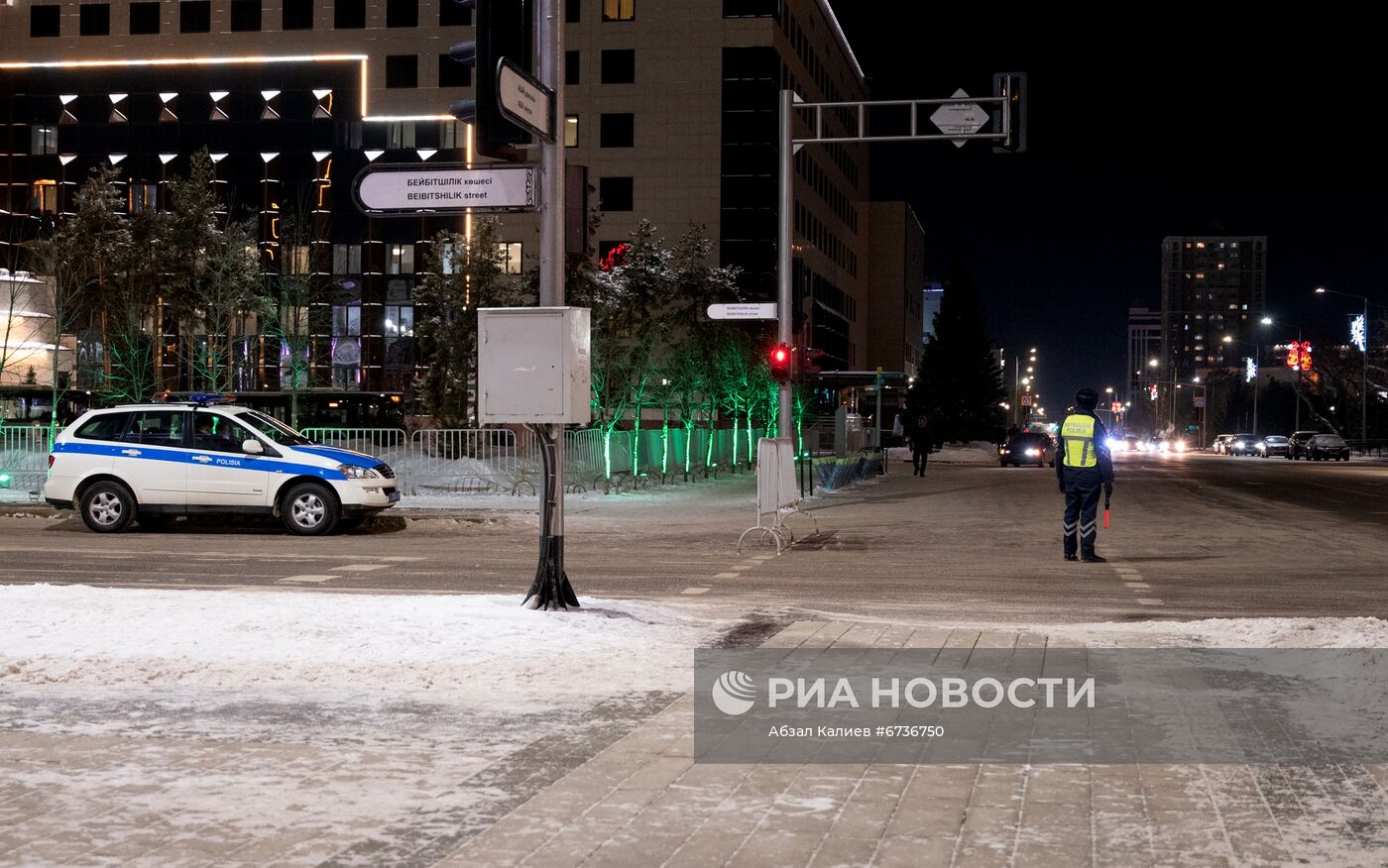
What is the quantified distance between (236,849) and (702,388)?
1560 inches

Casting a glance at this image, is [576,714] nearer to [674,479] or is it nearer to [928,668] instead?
[928,668]

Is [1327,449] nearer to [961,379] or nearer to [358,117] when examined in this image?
[961,379]

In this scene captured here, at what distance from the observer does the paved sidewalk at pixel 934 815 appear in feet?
14.5

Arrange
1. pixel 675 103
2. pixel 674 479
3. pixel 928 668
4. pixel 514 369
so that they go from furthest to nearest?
1. pixel 675 103
2. pixel 674 479
3. pixel 514 369
4. pixel 928 668

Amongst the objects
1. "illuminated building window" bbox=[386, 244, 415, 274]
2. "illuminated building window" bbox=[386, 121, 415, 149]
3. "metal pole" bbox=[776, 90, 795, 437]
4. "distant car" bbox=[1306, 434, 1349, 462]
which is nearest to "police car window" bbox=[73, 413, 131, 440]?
"metal pole" bbox=[776, 90, 795, 437]

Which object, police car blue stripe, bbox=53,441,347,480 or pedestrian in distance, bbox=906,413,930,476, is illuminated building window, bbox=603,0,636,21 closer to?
pedestrian in distance, bbox=906,413,930,476

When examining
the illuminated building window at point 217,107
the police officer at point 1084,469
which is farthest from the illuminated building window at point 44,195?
the police officer at point 1084,469

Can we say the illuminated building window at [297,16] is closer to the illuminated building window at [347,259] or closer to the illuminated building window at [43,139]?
the illuminated building window at [347,259]

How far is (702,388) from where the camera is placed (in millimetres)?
43906

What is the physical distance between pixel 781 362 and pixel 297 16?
56432 mm

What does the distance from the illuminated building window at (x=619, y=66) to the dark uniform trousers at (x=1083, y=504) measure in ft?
182

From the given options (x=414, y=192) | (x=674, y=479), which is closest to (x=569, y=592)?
(x=414, y=192)

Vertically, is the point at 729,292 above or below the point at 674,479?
above

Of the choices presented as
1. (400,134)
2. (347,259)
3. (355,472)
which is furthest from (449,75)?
(355,472)
